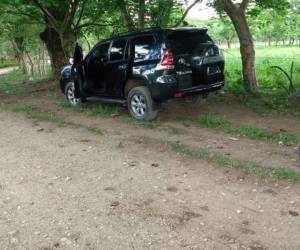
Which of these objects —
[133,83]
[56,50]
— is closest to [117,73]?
[133,83]

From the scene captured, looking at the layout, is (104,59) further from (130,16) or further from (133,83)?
(130,16)

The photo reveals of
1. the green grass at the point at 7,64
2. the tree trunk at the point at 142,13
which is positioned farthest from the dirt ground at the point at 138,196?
the green grass at the point at 7,64

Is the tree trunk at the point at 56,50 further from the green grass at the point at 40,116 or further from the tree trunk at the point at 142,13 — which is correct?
the green grass at the point at 40,116

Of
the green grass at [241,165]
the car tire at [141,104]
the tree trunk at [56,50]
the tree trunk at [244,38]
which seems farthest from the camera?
the tree trunk at [56,50]

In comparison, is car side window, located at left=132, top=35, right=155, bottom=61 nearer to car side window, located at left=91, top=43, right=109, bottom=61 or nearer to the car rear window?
the car rear window

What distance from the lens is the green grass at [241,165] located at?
5367 mm

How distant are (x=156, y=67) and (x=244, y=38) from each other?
135 inches

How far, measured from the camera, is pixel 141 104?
892cm

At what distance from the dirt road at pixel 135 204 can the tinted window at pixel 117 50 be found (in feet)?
9.93

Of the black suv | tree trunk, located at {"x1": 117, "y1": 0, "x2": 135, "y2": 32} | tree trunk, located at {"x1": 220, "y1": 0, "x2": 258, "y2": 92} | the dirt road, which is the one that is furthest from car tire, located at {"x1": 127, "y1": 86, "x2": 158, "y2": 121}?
tree trunk, located at {"x1": 117, "y1": 0, "x2": 135, "y2": 32}

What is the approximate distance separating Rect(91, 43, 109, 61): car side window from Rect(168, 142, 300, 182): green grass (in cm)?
373

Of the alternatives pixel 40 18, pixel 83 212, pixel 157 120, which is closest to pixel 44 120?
pixel 157 120

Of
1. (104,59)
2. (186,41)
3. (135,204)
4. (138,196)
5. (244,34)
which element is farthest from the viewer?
(244,34)

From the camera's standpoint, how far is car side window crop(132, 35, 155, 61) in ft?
28.3
